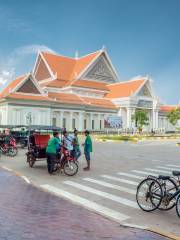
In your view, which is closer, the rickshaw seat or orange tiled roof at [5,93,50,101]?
the rickshaw seat

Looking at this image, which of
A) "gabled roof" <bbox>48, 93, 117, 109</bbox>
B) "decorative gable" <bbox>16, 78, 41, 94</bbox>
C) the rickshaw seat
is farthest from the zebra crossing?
"gabled roof" <bbox>48, 93, 117, 109</bbox>

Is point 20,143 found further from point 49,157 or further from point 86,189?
point 86,189

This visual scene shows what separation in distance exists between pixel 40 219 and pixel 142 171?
24.7 ft

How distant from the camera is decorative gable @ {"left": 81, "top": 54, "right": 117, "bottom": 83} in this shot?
72000 mm

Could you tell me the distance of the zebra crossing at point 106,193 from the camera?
23.0ft

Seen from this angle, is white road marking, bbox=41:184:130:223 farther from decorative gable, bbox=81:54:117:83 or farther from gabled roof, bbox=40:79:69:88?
decorative gable, bbox=81:54:117:83

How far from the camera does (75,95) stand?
62.6 m

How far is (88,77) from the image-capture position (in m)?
71.7

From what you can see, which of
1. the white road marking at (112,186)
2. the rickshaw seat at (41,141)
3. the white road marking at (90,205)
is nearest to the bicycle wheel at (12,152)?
the rickshaw seat at (41,141)

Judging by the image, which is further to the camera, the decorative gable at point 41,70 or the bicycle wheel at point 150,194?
the decorative gable at point 41,70

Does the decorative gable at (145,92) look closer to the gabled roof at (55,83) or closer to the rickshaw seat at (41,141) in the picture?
the gabled roof at (55,83)

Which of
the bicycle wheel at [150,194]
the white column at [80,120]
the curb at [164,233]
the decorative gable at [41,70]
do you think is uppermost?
the decorative gable at [41,70]

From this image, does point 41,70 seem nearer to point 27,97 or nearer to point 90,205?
point 27,97

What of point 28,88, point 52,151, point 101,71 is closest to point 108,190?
point 52,151
